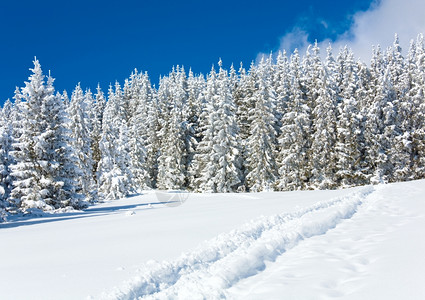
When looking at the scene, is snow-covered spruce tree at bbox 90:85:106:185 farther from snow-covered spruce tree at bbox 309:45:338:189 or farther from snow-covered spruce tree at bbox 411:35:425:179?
snow-covered spruce tree at bbox 411:35:425:179

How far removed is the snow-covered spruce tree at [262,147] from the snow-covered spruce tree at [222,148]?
170 cm

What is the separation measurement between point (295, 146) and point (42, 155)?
26.9 meters

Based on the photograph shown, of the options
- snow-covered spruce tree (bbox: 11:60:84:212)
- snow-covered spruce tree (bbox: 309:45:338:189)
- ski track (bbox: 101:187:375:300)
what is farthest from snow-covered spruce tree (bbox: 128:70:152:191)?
ski track (bbox: 101:187:375:300)

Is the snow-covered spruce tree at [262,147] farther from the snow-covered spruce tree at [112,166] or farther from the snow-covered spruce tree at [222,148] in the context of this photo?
the snow-covered spruce tree at [112,166]

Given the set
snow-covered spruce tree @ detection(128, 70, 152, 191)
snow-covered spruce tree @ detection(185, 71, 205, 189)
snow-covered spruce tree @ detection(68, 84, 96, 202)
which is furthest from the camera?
snow-covered spruce tree @ detection(128, 70, 152, 191)

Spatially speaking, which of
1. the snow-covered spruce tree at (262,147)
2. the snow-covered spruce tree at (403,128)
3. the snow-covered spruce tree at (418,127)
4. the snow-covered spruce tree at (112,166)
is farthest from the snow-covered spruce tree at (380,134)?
the snow-covered spruce tree at (112,166)

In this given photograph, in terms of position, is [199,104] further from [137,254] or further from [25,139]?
[137,254]

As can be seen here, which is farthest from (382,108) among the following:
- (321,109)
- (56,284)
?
(56,284)

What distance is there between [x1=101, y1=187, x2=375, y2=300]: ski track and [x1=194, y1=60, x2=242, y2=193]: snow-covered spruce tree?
25572 mm

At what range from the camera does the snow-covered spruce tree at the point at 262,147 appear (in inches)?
1503

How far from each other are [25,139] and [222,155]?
2150cm

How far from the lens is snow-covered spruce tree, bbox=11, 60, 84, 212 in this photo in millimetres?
21266

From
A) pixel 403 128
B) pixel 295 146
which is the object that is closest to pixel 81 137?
pixel 295 146

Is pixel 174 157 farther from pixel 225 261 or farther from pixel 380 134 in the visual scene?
pixel 225 261
